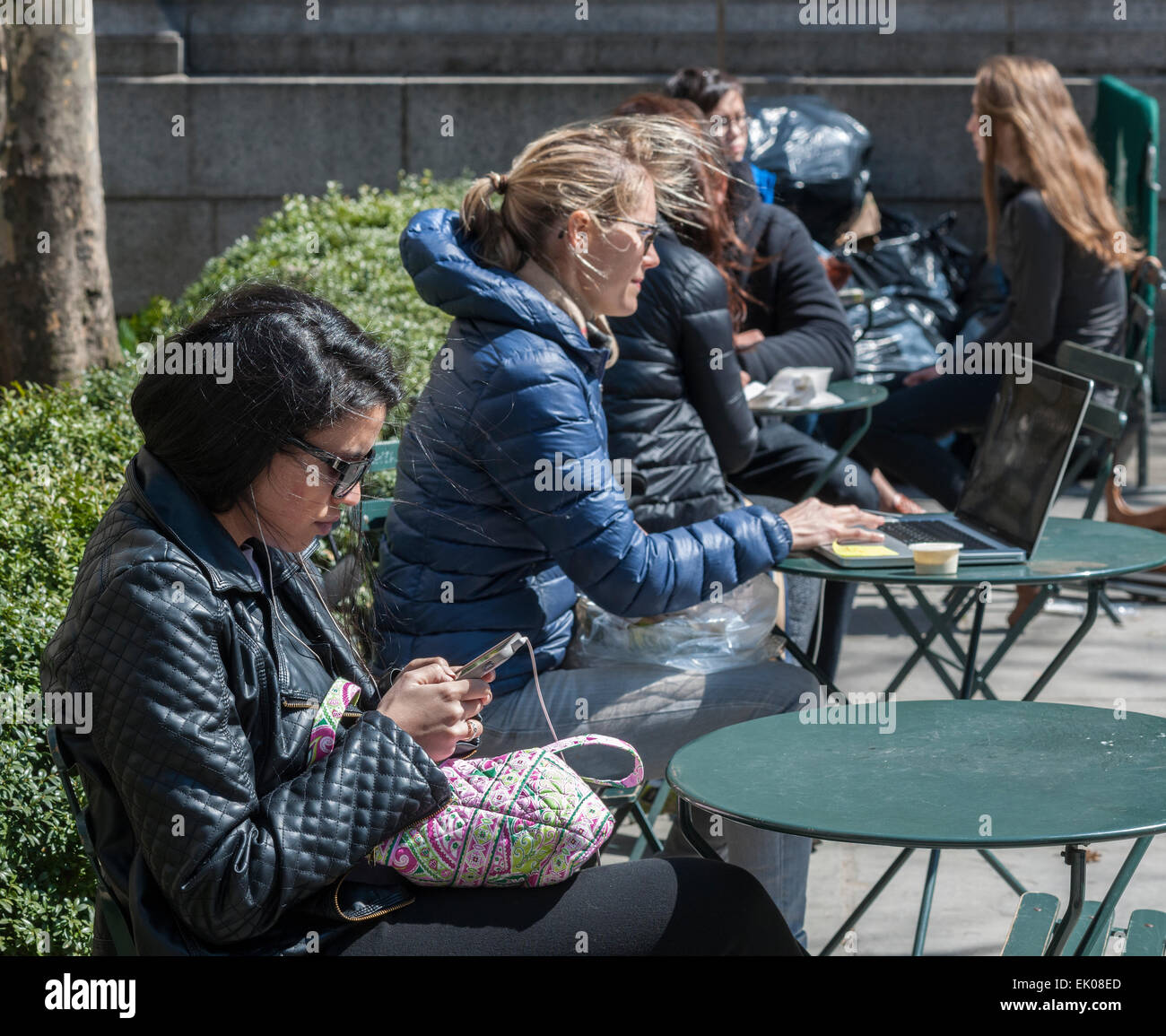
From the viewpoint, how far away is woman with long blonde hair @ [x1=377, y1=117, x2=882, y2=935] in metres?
3.01

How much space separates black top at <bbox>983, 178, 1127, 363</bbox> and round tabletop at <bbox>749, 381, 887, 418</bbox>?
0.81m

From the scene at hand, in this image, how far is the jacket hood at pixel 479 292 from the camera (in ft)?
10.0

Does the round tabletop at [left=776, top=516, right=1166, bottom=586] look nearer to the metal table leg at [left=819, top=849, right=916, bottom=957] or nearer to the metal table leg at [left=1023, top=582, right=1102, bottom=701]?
the metal table leg at [left=1023, top=582, right=1102, bottom=701]

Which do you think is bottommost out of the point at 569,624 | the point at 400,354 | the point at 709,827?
the point at 709,827

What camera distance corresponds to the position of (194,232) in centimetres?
1050

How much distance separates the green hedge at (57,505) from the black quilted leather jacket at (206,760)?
0.50 m

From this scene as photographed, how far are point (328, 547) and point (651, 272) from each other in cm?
115

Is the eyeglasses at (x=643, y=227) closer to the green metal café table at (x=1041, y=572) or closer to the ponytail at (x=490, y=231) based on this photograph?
the ponytail at (x=490, y=231)

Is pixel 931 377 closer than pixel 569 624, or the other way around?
pixel 569 624

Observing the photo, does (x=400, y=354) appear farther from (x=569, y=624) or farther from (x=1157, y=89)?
(x=1157, y=89)

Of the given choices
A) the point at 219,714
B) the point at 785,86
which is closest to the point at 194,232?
the point at 785,86

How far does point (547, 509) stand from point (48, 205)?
3621mm


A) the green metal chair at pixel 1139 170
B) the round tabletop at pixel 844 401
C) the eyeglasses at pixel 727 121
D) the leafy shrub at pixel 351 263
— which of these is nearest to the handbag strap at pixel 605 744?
the round tabletop at pixel 844 401
